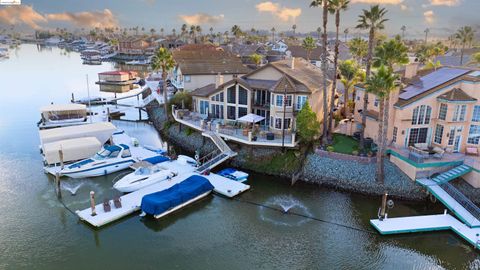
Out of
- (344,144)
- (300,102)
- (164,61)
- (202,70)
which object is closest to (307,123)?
(300,102)

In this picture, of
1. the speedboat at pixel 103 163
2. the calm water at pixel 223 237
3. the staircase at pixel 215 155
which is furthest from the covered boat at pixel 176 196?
the speedboat at pixel 103 163

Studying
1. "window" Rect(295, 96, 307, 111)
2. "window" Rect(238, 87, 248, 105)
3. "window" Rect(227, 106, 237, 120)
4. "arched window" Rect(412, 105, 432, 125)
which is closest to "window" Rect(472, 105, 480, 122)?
"arched window" Rect(412, 105, 432, 125)

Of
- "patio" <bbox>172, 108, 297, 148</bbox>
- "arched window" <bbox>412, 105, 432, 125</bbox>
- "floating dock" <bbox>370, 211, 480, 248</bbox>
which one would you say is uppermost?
"arched window" <bbox>412, 105, 432, 125</bbox>

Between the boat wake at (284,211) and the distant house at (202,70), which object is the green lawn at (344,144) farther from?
the distant house at (202,70)

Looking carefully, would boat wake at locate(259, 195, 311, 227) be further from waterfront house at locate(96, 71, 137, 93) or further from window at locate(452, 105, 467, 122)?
waterfront house at locate(96, 71, 137, 93)

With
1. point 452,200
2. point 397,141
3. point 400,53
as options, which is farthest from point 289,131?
point 452,200

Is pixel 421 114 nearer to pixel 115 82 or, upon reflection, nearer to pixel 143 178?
pixel 143 178
